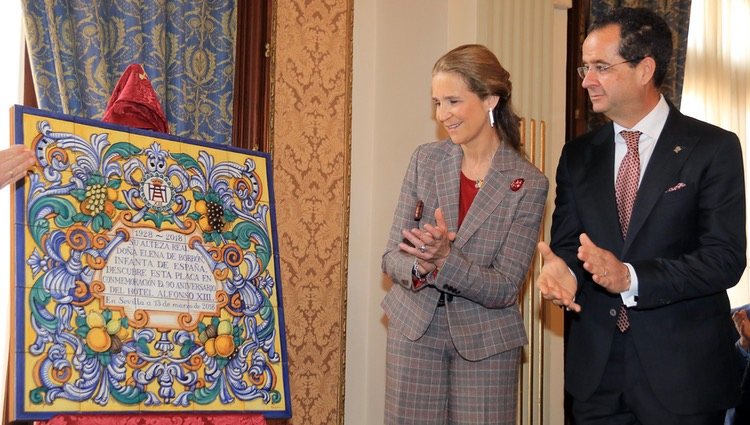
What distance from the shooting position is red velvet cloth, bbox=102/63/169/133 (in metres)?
3.08

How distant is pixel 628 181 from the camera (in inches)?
113

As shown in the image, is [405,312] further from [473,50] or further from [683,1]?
[683,1]

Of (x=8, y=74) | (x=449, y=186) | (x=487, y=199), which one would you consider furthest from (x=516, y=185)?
(x=8, y=74)

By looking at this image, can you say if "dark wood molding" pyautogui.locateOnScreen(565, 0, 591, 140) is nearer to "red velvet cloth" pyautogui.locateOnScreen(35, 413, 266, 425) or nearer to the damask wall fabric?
the damask wall fabric

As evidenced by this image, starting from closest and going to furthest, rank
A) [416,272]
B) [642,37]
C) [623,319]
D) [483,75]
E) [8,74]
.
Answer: [623,319]
[642,37]
[416,272]
[483,75]
[8,74]

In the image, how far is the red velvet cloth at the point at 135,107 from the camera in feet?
10.1

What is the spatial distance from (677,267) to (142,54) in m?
2.38

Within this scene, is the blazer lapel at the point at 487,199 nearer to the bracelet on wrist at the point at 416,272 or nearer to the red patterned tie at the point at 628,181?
the bracelet on wrist at the point at 416,272

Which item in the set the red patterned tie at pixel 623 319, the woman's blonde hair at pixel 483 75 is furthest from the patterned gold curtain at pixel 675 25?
the red patterned tie at pixel 623 319

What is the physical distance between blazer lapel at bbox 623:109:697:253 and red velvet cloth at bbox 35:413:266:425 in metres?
1.22

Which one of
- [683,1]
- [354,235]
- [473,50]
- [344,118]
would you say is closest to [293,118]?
[344,118]

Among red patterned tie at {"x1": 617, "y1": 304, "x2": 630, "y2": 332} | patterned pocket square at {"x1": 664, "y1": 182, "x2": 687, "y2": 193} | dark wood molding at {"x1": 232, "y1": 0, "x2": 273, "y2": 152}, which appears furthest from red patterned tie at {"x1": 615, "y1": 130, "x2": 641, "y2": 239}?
dark wood molding at {"x1": 232, "y1": 0, "x2": 273, "y2": 152}

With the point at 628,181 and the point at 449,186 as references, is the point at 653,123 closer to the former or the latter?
the point at 628,181

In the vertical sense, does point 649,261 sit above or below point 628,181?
below
